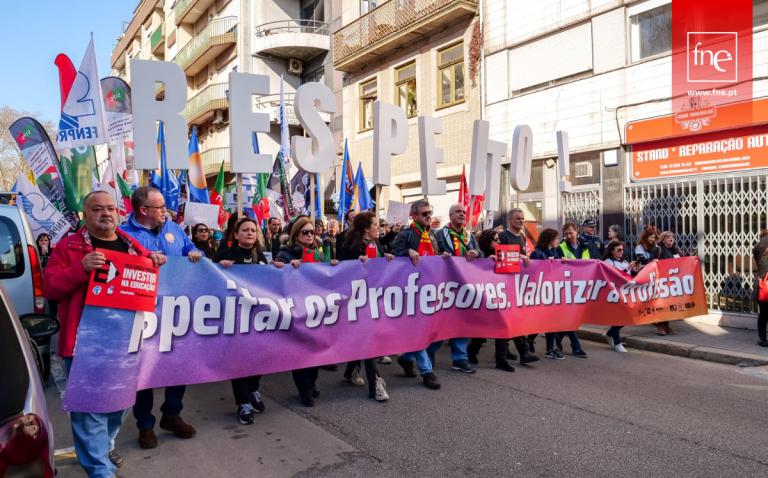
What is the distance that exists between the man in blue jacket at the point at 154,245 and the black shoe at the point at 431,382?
2.29m

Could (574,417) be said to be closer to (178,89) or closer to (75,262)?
(75,262)

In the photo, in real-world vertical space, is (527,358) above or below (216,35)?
below

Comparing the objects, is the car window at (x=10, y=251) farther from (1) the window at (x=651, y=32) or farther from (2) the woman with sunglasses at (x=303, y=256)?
(1) the window at (x=651, y=32)

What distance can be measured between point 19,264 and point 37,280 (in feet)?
0.77

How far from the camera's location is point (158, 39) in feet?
126

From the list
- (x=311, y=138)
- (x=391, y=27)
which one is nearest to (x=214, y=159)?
(x=391, y=27)

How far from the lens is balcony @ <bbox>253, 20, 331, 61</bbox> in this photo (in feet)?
79.0

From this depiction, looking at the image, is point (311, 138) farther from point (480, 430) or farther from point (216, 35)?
point (216, 35)

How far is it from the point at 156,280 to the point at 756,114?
1028 cm


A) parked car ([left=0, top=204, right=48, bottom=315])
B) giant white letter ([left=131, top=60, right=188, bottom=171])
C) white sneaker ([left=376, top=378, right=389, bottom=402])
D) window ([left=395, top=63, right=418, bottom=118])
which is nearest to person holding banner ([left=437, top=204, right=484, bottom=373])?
white sneaker ([left=376, top=378, right=389, bottom=402])

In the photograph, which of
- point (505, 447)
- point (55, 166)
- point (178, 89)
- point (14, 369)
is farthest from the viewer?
point (55, 166)

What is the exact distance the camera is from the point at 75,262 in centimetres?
339

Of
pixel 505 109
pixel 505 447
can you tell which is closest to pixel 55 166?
pixel 505 447

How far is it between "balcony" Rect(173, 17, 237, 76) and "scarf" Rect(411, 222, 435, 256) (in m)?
23.9
